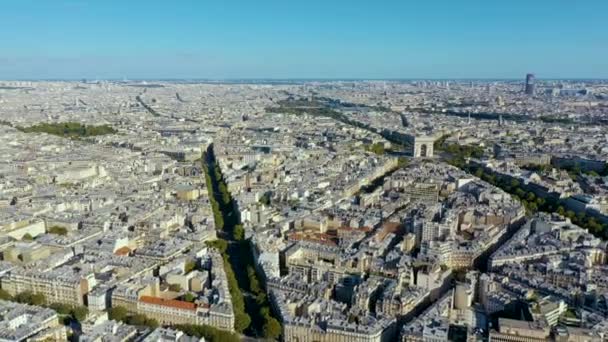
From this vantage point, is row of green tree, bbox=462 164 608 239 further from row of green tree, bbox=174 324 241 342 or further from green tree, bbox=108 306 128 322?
green tree, bbox=108 306 128 322

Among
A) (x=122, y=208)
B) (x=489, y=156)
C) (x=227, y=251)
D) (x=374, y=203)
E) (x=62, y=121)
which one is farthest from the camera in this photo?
(x=62, y=121)

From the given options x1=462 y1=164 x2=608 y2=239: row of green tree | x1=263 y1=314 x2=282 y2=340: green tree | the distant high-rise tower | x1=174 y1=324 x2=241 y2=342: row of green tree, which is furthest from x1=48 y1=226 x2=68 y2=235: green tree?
the distant high-rise tower

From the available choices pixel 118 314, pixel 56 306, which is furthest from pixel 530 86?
pixel 56 306

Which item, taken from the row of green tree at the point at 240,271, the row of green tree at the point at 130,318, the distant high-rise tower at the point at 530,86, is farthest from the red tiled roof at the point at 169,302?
the distant high-rise tower at the point at 530,86

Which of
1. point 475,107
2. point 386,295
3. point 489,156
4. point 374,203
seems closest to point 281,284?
point 386,295

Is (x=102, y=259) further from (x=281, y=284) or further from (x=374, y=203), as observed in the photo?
(x=374, y=203)

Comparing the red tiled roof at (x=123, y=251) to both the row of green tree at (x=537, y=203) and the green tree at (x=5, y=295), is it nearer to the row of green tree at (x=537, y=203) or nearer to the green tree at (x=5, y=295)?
the green tree at (x=5, y=295)
